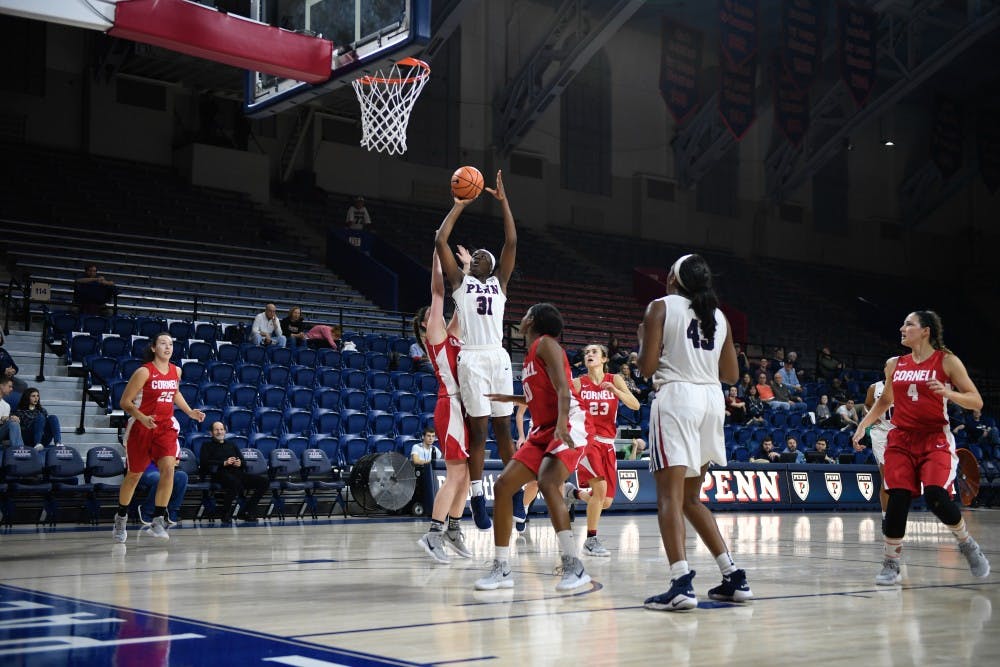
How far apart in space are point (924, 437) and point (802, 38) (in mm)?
25484

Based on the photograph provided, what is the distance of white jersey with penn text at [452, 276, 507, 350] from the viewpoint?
8.20m

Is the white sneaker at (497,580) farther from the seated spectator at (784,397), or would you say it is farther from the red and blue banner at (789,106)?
the red and blue banner at (789,106)

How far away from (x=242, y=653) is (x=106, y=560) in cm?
476

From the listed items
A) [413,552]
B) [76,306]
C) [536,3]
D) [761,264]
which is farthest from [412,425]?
[761,264]

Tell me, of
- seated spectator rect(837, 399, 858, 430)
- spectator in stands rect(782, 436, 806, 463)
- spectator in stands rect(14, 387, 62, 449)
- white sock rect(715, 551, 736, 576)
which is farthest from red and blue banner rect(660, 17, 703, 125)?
white sock rect(715, 551, 736, 576)

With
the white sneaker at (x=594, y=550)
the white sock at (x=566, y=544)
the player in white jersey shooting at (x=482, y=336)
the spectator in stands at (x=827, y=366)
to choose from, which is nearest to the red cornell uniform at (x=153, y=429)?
the player in white jersey shooting at (x=482, y=336)

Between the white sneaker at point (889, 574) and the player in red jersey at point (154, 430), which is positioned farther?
the player in red jersey at point (154, 430)

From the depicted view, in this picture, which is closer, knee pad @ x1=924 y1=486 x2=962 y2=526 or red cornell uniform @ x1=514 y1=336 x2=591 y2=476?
red cornell uniform @ x1=514 y1=336 x2=591 y2=476

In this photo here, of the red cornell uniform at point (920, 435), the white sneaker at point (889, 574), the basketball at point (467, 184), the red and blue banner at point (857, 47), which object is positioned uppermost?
the red and blue banner at point (857, 47)

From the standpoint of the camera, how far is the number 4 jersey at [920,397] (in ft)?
24.6

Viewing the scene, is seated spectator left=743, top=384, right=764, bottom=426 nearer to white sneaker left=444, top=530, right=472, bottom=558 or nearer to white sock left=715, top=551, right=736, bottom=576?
white sneaker left=444, top=530, right=472, bottom=558

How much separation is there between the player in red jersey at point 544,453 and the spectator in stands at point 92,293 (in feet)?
41.8

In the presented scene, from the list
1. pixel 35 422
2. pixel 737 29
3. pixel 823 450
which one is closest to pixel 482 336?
pixel 35 422

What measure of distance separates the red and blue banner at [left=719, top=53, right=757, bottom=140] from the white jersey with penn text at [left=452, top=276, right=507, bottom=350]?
24273 mm
